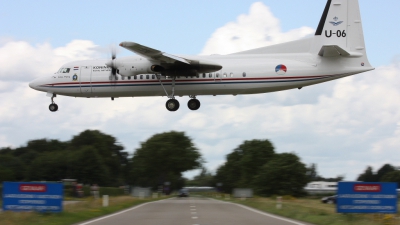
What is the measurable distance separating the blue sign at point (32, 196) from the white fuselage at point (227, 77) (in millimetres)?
Answer: 9632

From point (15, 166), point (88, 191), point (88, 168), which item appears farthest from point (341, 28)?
Result: point (15, 166)

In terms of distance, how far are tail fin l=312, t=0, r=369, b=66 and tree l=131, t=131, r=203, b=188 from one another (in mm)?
61115

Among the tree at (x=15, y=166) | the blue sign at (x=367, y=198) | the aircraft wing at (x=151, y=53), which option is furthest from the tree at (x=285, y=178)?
the blue sign at (x=367, y=198)

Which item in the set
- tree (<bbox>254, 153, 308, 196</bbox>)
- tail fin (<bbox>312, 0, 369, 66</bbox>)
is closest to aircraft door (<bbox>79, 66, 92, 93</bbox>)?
tail fin (<bbox>312, 0, 369, 66</bbox>)

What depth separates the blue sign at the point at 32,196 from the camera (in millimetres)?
22250

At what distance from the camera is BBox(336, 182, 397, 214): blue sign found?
21.4 m

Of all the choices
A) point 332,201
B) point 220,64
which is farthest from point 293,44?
point 332,201

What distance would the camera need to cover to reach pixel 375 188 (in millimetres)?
21594

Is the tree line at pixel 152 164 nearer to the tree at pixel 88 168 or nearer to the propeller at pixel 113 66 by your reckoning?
the tree at pixel 88 168

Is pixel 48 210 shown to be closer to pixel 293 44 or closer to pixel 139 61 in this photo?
pixel 139 61

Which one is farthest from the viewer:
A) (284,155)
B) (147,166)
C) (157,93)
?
(147,166)

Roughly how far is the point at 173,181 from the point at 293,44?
62.7m

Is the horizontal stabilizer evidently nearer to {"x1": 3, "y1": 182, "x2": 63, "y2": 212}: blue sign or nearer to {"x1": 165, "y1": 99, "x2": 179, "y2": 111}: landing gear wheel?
{"x1": 165, "y1": 99, "x2": 179, "y2": 111}: landing gear wheel

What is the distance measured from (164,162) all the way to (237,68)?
62.9m
